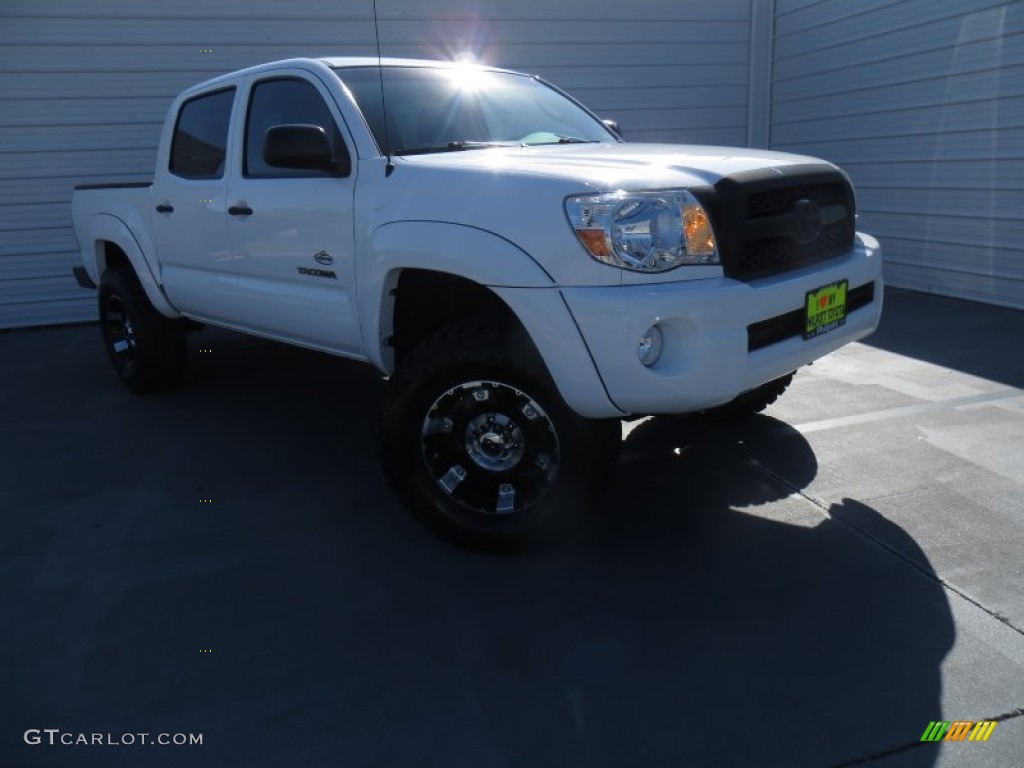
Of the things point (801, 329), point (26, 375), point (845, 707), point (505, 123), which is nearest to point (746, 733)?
point (845, 707)

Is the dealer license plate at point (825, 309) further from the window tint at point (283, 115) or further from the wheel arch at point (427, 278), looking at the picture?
the window tint at point (283, 115)

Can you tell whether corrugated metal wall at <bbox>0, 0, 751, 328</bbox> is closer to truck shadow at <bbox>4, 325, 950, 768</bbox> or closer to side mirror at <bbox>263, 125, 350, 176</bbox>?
truck shadow at <bbox>4, 325, 950, 768</bbox>

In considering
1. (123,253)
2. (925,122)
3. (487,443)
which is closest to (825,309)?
(487,443)

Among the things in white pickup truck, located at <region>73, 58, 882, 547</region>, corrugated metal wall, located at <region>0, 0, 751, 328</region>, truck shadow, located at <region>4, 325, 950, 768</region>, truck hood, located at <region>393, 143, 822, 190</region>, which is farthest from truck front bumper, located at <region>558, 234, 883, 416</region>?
corrugated metal wall, located at <region>0, 0, 751, 328</region>

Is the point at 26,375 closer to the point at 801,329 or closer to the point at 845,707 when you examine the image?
the point at 801,329

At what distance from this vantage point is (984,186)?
7.52 m

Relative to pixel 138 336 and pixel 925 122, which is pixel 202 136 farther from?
Result: pixel 925 122

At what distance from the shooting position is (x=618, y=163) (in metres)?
3.04

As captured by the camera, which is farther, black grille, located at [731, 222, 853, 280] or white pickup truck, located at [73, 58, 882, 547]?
black grille, located at [731, 222, 853, 280]

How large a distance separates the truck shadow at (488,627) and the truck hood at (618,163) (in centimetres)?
139

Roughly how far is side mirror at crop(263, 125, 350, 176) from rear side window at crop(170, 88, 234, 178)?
1.15 meters

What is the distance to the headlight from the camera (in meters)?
2.79

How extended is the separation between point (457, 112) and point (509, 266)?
1.41 m

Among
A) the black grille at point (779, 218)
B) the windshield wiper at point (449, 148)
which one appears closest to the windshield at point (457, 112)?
the windshield wiper at point (449, 148)
